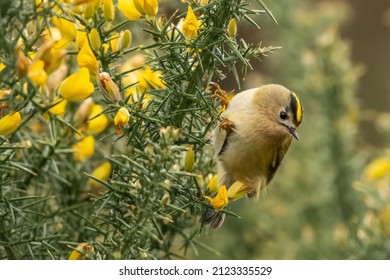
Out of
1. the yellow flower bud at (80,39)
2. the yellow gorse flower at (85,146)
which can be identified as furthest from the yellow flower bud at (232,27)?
the yellow gorse flower at (85,146)

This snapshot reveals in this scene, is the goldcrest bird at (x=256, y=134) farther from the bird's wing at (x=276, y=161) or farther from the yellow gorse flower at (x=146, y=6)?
the yellow gorse flower at (x=146, y=6)

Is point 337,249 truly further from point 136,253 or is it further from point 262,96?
point 136,253

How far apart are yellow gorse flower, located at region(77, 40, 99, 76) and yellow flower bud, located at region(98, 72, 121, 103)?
0.07ft

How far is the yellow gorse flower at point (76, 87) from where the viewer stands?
3.04 ft

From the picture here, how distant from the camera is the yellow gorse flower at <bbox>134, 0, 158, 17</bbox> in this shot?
1.04 metres

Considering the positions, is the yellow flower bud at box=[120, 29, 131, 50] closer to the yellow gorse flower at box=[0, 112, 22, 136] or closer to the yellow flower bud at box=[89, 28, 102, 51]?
the yellow flower bud at box=[89, 28, 102, 51]

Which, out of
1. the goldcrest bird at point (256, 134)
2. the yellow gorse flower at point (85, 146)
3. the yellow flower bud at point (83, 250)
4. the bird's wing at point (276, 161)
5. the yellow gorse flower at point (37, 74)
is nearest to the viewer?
the yellow gorse flower at point (37, 74)

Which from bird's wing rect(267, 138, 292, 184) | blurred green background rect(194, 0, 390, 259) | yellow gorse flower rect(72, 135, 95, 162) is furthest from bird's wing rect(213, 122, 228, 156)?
blurred green background rect(194, 0, 390, 259)

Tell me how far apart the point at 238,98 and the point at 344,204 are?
71 centimetres

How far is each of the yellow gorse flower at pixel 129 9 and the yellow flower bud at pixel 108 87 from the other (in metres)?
0.11

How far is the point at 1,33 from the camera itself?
32.8 inches

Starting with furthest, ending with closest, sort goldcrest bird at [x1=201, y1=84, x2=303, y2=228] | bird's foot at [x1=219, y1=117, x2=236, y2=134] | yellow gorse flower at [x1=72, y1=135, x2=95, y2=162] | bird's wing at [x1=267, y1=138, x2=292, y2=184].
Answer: bird's wing at [x1=267, y1=138, x2=292, y2=184] < goldcrest bird at [x1=201, y1=84, x2=303, y2=228] < bird's foot at [x1=219, y1=117, x2=236, y2=134] < yellow gorse flower at [x1=72, y1=135, x2=95, y2=162]

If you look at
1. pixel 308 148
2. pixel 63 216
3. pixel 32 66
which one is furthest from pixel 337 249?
pixel 32 66

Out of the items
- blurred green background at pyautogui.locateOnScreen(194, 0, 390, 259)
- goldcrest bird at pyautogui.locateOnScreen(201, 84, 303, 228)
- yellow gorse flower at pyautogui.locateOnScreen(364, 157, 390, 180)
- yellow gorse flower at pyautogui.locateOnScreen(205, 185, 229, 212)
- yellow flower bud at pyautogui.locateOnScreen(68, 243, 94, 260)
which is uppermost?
yellow flower bud at pyautogui.locateOnScreen(68, 243, 94, 260)
